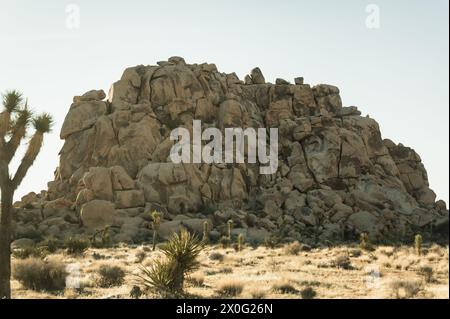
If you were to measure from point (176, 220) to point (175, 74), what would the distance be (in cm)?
1832

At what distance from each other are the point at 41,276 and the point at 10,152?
3.90m

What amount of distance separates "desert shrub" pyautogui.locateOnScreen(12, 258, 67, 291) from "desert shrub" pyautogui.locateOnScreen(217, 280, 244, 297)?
4.89 metres

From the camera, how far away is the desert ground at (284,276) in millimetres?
12875

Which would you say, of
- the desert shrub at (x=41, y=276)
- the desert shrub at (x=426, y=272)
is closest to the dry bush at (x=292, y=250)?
the desert shrub at (x=426, y=272)

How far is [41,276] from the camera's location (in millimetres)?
14297

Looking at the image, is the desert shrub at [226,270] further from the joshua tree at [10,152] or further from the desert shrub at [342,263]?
the joshua tree at [10,152]

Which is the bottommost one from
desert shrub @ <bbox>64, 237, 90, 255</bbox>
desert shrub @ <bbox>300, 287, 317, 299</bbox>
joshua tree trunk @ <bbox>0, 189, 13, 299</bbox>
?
desert shrub @ <bbox>300, 287, 317, 299</bbox>

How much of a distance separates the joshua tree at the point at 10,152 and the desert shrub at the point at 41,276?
1.55 m

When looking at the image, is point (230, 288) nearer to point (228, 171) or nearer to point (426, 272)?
point (426, 272)

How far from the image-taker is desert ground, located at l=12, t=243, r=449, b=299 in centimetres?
1288

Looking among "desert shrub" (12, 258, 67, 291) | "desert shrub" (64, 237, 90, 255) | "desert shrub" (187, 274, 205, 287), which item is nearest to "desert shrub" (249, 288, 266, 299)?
"desert shrub" (187, 274, 205, 287)

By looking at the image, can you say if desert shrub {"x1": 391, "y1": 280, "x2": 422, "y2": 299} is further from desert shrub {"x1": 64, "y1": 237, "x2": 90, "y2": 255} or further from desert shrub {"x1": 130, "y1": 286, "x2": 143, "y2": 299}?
desert shrub {"x1": 64, "y1": 237, "x2": 90, "y2": 255}

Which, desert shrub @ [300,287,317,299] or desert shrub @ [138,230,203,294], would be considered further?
desert shrub @ [138,230,203,294]

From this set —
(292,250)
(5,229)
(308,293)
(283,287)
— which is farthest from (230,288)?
(292,250)
